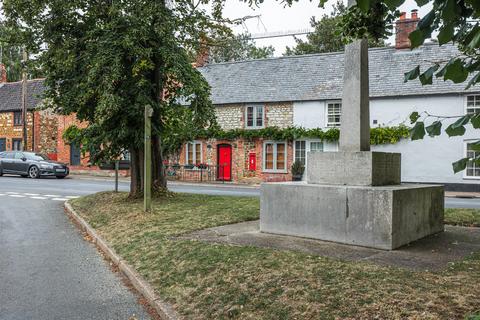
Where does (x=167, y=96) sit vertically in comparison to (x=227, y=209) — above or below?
above

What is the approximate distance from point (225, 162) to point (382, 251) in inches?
964

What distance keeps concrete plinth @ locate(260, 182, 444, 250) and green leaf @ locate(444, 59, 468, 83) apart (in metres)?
4.62

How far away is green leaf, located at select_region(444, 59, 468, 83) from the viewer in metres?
2.36

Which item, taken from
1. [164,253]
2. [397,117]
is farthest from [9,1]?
[397,117]

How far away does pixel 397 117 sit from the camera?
25.6 m

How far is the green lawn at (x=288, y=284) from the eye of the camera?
4422 millimetres

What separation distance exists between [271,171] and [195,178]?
18.3 feet

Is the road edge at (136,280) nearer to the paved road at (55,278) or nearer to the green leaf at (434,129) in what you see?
the paved road at (55,278)

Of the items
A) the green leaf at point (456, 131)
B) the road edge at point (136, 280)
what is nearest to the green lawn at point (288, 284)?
the road edge at point (136, 280)

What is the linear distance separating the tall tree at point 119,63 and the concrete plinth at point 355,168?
6.23 metres

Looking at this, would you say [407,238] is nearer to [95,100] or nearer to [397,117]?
[95,100]

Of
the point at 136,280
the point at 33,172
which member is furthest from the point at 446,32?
the point at 33,172

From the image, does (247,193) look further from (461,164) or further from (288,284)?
(461,164)

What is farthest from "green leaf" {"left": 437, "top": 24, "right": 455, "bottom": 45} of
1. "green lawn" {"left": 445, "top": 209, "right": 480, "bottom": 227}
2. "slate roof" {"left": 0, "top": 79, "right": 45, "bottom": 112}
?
"slate roof" {"left": 0, "top": 79, "right": 45, "bottom": 112}
